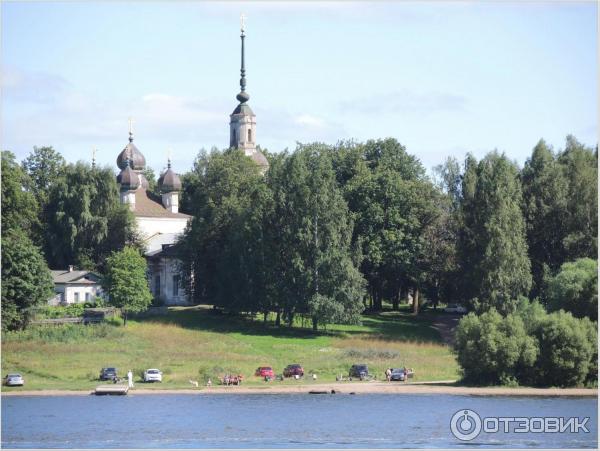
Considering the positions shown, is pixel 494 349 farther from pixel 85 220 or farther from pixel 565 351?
pixel 85 220

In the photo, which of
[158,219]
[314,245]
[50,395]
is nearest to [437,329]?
[314,245]

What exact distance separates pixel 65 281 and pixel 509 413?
48867 mm

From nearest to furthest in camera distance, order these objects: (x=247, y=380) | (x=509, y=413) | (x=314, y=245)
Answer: (x=509, y=413) < (x=247, y=380) < (x=314, y=245)

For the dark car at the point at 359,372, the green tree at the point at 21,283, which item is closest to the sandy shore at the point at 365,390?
the dark car at the point at 359,372

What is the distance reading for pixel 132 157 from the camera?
139 m

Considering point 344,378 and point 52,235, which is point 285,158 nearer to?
point 52,235

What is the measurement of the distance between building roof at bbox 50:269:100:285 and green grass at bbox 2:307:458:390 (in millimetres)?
8614

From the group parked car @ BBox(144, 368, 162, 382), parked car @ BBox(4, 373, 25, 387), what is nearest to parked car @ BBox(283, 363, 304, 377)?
parked car @ BBox(144, 368, 162, 382)

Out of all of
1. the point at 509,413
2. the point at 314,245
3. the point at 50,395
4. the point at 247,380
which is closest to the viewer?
the point at 509,413

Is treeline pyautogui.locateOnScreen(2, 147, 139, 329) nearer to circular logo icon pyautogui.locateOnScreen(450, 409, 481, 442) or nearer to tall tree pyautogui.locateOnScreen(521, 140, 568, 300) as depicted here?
tall tree pyautogui.locateOnScreen(521, 140, 568, 300)

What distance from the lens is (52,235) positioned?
379 feet

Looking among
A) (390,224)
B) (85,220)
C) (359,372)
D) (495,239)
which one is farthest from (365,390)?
(85,220)

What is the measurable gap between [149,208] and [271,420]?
63.7 meters

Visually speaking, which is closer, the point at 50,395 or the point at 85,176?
the point at 50,395
